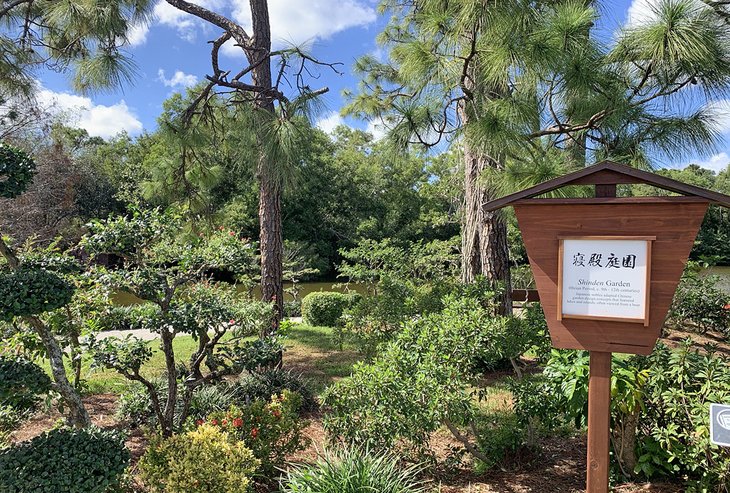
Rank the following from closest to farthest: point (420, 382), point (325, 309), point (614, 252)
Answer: point (614, 252) < point (420, 382) < point (325, 309)

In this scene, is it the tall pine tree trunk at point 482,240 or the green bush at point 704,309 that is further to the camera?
the green bush at point 704,309

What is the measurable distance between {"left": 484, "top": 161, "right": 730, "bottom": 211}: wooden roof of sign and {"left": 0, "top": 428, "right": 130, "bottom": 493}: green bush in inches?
80.0

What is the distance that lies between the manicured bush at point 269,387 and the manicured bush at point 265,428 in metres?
1.01

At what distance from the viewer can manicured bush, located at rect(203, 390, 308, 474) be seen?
2.51m

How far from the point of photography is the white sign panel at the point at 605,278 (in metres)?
1.63

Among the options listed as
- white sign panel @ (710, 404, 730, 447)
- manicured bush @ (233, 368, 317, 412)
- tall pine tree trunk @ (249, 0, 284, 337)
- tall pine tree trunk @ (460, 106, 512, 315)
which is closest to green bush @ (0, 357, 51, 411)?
manicured bush @ (233, 368, 317, 412)

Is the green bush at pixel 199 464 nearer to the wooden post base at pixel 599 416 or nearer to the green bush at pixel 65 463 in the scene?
the green bush at pixel 65 463

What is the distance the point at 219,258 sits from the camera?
2.63 metres

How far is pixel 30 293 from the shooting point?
1937 millimetres

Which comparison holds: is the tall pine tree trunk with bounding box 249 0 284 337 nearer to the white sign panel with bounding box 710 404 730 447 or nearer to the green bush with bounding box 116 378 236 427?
the green bush with bounding box 116 378 236 427

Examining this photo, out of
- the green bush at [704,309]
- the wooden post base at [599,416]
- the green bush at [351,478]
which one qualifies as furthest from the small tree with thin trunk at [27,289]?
the green bush at [704,309]

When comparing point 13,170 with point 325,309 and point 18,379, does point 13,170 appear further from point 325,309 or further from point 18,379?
point 325,309

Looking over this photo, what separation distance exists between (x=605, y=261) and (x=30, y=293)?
2.36 metres

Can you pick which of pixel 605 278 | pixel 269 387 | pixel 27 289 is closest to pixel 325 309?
pixel 269 387
